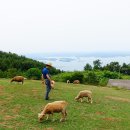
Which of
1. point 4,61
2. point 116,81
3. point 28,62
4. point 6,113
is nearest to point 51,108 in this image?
point 6,113

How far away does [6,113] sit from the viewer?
17.9 metres

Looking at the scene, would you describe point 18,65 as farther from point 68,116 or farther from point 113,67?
point 68,116

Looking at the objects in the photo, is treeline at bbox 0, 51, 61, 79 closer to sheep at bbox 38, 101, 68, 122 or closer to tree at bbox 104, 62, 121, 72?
tree at bbox 104, 62, 121, 72

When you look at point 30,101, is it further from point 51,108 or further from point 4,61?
point 4,61

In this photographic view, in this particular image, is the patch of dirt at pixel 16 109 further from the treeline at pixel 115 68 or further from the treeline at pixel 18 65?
the treeline at pixel 115 68

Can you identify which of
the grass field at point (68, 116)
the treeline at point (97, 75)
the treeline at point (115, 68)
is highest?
the treeline at point (115, 68)

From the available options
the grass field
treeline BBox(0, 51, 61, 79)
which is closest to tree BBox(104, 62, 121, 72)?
treeline BBox(0, 51, 61, 79)

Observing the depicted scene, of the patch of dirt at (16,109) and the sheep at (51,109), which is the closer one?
the sheep at (51,109)

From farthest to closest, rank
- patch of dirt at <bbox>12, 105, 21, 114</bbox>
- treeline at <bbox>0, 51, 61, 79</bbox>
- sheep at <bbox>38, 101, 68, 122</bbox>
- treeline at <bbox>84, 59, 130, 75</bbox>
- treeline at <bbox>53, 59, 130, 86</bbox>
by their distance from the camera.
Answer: treeline at <bbox>84, 59, 130, 75</bbox> < treeline at <bbox>0, 51, 61, 79</bbox> < treeline at <bbox>53, 59, 130, 86</bbox> < patch of dirt at <bbox>12, 105, 21, 114</bbox> < sheep at <bbox>38, 101, 68, 122</bbox>

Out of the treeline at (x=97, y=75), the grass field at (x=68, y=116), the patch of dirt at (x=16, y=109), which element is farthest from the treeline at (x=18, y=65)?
the patch of dirt at (x=16, y=109)

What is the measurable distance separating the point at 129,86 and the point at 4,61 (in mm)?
38213

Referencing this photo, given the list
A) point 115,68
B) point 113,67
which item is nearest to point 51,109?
point 115,68

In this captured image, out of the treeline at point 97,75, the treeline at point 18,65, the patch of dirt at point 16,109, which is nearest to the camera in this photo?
the patch of dirt at point 16,109

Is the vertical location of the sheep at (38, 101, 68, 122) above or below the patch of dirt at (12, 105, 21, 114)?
above
